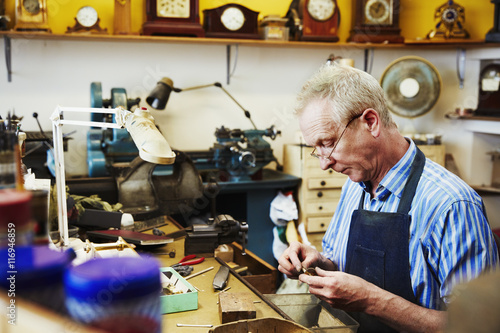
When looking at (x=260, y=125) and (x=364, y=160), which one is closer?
(x=364, y=160)

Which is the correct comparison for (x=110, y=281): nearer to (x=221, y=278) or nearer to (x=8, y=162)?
(x=8, y=162)

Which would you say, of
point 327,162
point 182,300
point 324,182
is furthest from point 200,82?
point 182,300

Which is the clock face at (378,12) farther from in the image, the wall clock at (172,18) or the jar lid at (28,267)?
the jar lid at (28,267)

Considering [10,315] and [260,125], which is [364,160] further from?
[260,125]

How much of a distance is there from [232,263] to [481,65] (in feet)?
11.3

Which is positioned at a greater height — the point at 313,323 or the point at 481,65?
the point at 481,65

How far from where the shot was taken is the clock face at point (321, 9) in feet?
14.4

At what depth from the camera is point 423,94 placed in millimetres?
4555

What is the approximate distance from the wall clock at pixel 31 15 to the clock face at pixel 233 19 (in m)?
1.38

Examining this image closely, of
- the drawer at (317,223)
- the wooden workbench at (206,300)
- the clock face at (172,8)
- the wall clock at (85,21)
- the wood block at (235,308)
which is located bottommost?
the drawer at (317,223)

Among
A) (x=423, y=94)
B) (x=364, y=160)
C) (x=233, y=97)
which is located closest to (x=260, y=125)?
(x=233, y=97)

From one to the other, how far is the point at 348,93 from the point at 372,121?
137 millimetres

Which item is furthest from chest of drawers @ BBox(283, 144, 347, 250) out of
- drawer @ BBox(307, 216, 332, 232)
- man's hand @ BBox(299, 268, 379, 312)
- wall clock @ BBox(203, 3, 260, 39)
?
man's hand @ BBox(299, 268, 379, 312)

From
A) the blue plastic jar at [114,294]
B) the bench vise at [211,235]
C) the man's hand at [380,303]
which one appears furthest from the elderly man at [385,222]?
the blue plastic jar at [114,294]
